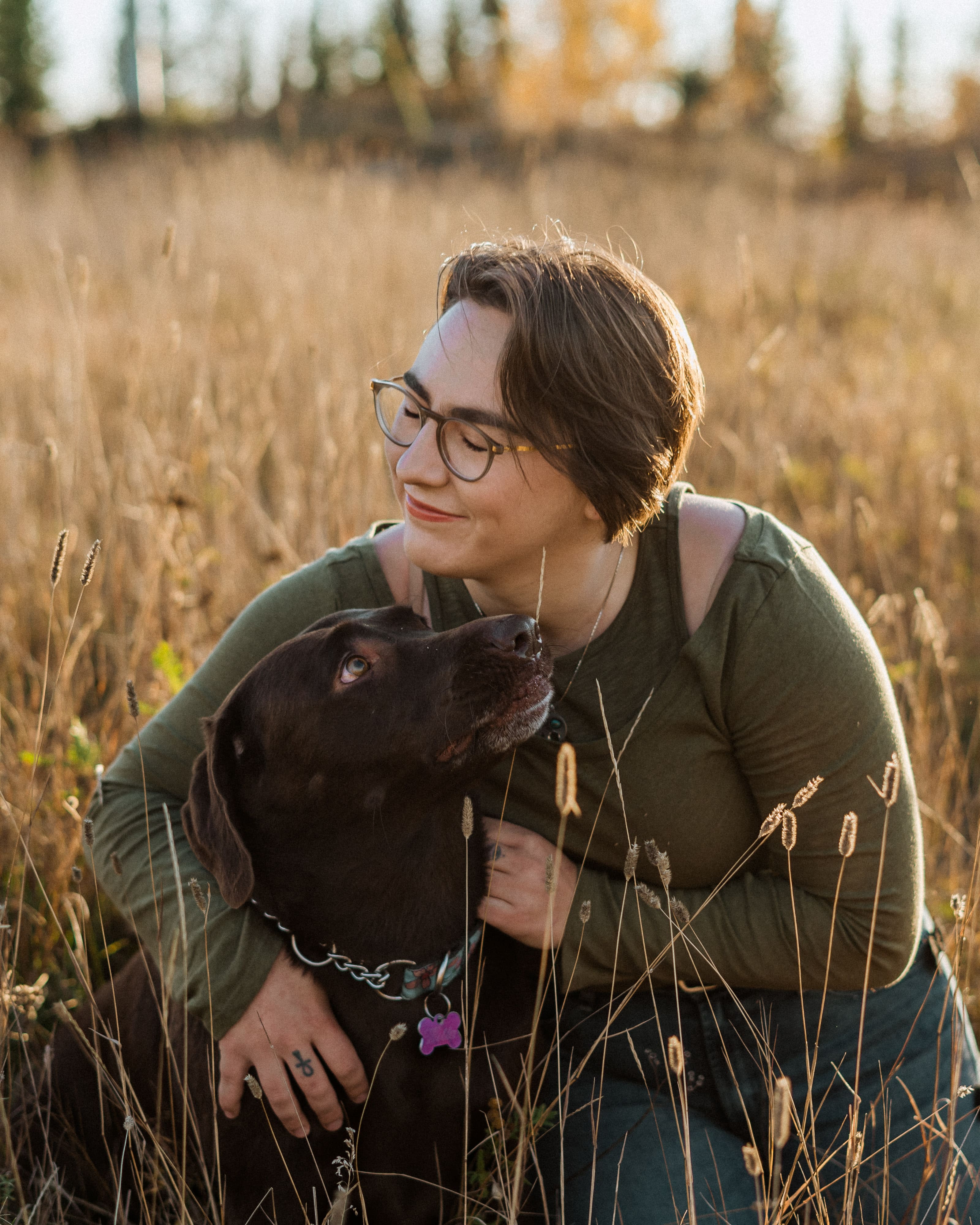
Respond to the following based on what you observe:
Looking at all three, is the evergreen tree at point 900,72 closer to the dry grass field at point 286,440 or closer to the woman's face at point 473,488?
the dry grass field at point 286,440

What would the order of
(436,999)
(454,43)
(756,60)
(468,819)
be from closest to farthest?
(468,819) → (436,999) → (756,60) → (454,43)

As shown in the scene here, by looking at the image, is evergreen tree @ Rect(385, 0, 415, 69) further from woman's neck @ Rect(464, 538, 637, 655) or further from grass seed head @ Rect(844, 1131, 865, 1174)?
grass seed head @ Rect(844, 1131, 865, 1174)

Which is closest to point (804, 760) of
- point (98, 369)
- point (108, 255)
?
point (98, 369)

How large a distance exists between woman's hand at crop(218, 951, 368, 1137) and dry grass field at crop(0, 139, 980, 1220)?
0.40 metres

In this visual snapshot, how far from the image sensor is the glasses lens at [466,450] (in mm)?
1841

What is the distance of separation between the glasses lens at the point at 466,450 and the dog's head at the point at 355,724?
0.27 metres

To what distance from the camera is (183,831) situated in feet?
6.84

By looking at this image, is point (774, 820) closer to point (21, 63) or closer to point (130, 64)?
point (130, 64)

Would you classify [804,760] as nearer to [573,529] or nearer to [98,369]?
[573,529]

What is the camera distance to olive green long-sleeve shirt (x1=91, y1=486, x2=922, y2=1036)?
1914 mm

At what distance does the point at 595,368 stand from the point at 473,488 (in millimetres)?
301

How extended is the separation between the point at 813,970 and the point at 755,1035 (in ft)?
1.16

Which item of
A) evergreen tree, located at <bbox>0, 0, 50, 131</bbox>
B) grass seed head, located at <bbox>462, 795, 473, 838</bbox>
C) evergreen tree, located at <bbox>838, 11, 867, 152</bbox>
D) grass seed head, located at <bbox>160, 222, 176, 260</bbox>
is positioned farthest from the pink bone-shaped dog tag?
evergreen tree, located at <bbox>0, 0, 50, 131</bbox>

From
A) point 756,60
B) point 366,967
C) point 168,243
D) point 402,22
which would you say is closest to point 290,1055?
point 366,967
